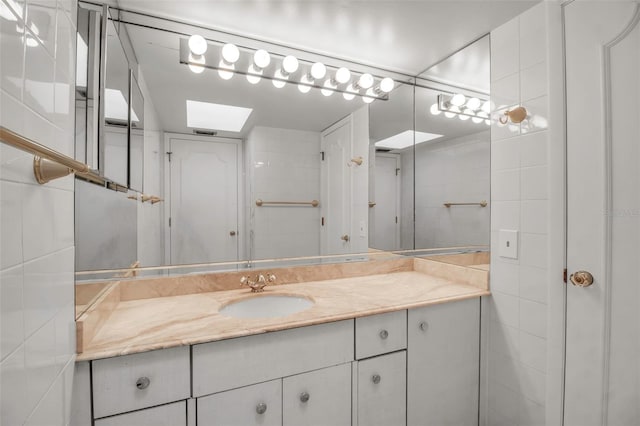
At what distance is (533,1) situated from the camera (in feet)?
4.33

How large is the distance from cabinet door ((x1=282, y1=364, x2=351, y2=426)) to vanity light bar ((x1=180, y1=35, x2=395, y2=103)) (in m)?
1.42

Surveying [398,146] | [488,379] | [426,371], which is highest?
[398,146]

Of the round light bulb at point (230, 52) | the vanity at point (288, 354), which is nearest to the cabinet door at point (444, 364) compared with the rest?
the vanity at point (288, 354)

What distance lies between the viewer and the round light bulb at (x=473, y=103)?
64.9 inches

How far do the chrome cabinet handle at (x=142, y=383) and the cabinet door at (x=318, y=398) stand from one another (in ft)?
1.41

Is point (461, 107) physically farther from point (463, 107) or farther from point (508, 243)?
point (508, 243)

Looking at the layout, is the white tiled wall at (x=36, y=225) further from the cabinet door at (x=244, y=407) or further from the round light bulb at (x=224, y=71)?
the round light bulb at (x=224, y=71)

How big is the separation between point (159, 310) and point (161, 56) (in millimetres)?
1164

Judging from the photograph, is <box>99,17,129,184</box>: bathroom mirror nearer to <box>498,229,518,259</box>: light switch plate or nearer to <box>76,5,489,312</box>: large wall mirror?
<box>76,5,489,312</box>: large wall mirror

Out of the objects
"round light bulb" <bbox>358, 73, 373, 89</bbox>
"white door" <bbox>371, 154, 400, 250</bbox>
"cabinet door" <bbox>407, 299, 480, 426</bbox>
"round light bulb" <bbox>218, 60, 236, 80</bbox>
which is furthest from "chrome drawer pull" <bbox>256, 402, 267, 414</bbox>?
"round light bulb" <bbox>358, 73, 373, 89</bbox>

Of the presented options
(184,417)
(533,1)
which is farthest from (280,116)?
(184,417)

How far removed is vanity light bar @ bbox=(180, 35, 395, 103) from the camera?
4.73ft

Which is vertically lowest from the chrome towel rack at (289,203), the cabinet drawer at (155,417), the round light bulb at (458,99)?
the cabinet drawer at (155,417)

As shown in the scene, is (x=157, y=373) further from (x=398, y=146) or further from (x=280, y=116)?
(x=398, y=146)
